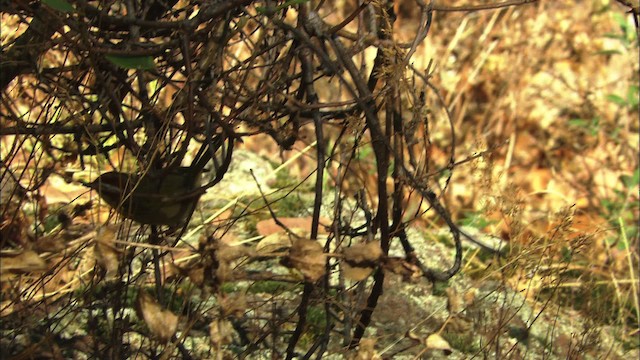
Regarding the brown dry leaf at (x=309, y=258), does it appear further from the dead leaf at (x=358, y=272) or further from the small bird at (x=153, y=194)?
the small bird at (x=153, y=194)

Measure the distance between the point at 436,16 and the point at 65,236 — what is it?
4928mm

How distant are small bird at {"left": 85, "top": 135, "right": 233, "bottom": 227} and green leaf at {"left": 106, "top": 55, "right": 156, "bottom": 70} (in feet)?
0.79

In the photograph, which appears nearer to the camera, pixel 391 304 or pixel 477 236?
pixel 391 304

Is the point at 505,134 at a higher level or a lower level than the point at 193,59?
higher

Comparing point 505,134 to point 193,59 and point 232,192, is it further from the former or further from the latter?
point 193,59

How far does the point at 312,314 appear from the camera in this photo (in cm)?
250

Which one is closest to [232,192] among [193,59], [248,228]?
[248,228]

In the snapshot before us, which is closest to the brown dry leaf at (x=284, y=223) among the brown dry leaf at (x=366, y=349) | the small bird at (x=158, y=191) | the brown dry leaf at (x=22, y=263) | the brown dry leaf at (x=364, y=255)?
the small bird at (x=158, y=191)

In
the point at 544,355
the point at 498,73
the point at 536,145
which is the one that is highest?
the point at 498,73

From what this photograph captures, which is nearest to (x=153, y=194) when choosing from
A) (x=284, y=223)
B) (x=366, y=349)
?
(x=366, y=349)

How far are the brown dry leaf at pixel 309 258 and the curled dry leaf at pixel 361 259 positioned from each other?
6 centimetres

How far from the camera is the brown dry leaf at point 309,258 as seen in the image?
1.60m

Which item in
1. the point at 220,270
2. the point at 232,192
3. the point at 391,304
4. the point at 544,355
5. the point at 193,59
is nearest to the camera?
the point at 220,270

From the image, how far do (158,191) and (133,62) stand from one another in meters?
0.35
